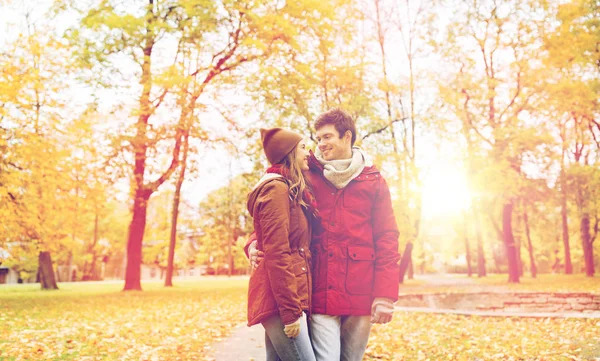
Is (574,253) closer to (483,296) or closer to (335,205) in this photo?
(483,296)

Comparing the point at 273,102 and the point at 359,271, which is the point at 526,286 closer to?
the point at 273,102

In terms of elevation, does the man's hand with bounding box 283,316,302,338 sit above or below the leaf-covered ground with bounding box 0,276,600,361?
above

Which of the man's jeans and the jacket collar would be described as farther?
the jacket collar

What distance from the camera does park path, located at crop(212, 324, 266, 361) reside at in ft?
23.3

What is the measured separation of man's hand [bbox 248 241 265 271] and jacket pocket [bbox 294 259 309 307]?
223mm

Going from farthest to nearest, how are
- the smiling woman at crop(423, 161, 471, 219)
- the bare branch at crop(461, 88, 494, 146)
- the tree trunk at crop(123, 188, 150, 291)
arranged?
1. the smiling woman at crop(423, 161, 471, 219)
2. the bare branch at crop(461, 88, 494, 146)
3. the tree trunk at crop(123, 188, 150, 291)

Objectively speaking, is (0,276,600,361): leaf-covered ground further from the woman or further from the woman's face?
the woman's face

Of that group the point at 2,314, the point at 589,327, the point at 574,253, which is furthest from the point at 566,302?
the point at 574,253

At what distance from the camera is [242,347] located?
792cm

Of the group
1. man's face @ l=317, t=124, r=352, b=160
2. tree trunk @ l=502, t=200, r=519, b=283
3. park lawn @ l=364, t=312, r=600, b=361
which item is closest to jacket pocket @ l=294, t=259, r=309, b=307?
man's face @ l=317, t=124, r=352, b=160

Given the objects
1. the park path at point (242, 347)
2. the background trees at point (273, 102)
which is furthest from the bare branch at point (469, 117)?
the park path at point (242, 347)

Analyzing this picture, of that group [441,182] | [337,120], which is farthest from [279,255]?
[441,182]

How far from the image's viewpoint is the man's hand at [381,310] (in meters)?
3.01

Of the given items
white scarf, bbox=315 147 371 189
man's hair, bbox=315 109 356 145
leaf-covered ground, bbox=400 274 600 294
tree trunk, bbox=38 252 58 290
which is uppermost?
man's hair, bbox=315 109 356 145
